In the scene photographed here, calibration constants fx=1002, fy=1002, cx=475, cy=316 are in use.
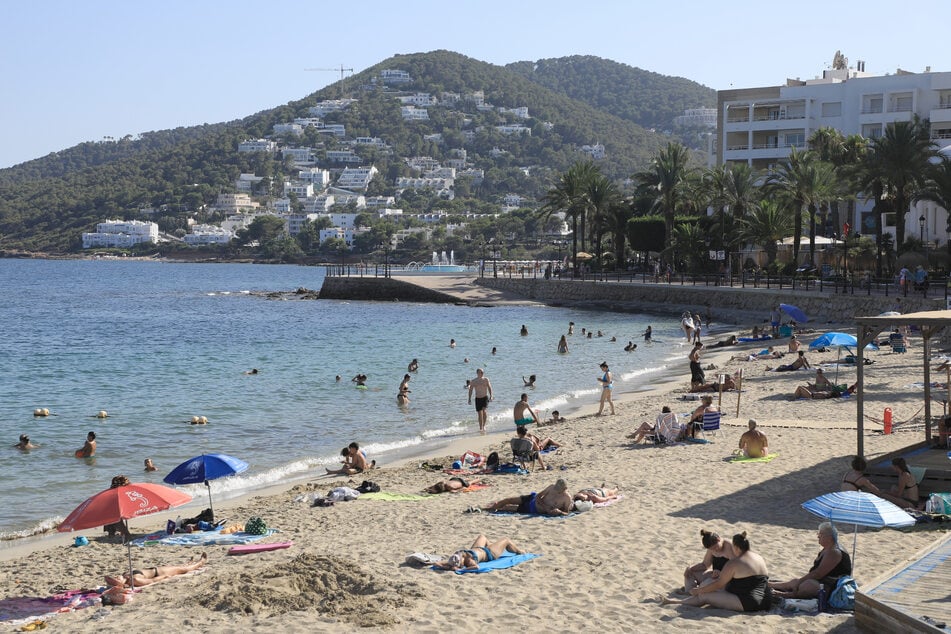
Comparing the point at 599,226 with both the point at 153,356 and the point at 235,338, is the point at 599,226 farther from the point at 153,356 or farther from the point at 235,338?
the point at 153,356

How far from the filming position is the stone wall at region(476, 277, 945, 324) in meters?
36.8

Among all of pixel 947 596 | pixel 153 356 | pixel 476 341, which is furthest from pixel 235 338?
pixel 947 596

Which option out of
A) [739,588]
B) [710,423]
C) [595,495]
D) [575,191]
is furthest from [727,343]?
[575,191]

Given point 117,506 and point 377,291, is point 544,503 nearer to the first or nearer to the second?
point 117,506

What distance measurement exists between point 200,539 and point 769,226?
140ft

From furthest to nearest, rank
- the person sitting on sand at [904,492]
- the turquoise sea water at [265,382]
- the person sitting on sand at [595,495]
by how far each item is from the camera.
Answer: the turquoise sea water at [265,382] < the person sitting on sand at [595,495] < the person sitting on sand at [904,492]

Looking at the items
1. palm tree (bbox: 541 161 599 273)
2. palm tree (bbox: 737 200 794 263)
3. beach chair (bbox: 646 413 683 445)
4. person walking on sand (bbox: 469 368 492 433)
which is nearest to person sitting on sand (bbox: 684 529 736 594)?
beach chair (bbox: 646 413 683 445)

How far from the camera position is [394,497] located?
1391 centimetres

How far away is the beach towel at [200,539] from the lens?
38.7ft

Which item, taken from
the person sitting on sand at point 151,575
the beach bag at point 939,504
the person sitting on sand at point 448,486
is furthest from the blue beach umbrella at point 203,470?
A: the beach bag at point 939,504

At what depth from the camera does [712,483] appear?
13.2m

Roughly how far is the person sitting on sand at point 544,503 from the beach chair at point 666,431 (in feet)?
16.4

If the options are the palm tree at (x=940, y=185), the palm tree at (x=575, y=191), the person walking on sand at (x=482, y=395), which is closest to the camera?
the person walking on sand at (x=482, y=395)

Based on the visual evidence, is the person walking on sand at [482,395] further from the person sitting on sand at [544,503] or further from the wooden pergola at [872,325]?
the wooden pergola at [872,325]
